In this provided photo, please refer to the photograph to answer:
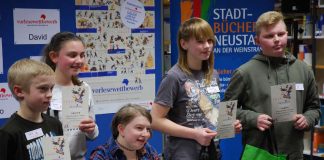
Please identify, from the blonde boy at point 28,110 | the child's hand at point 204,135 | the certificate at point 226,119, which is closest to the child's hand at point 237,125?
the certificate at point 226,119

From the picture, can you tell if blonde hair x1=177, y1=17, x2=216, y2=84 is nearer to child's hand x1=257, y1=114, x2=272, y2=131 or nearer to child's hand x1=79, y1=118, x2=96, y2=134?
child's hand x1=257, y1=114, x2=272, y2=131

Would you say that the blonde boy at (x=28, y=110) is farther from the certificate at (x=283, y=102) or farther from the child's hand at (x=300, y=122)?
the child's hand at (x=300, y=122)

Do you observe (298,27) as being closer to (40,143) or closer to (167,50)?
(167,50)

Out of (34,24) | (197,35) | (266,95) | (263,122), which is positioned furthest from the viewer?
(34,24)

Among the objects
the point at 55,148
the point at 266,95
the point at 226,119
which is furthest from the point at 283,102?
the point at 55,148

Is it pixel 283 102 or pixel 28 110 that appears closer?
pixel 28 110

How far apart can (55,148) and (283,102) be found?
1397mm

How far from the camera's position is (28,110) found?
2.08m

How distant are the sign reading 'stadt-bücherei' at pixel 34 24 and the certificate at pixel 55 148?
223cm

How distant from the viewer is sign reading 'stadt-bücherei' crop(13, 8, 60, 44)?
13.2 feet

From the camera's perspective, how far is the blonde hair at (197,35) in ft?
8.19

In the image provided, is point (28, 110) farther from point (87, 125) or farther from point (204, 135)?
point (204, 135)

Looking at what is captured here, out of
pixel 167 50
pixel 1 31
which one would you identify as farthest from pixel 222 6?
pixel 1 31

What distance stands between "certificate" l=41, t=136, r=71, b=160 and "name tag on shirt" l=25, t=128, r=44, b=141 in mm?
73
